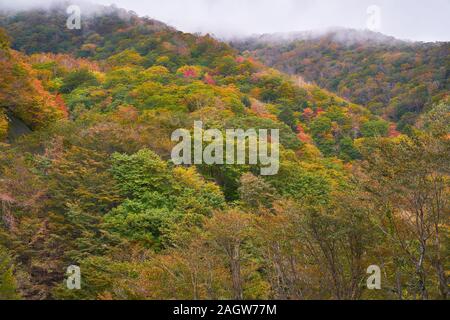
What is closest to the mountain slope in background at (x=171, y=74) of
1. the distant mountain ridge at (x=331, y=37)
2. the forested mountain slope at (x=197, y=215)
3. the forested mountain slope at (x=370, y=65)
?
the forested mountain slope at (x=197, y=215)

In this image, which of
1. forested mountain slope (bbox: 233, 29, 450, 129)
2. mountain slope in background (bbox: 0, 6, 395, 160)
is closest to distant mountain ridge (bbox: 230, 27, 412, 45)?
forested mountain slope (bbox: 233, 29, 450, 129)

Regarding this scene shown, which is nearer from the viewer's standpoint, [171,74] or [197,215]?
[197,215]

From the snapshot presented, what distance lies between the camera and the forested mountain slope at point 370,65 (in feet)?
231

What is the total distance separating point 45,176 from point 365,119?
4270 cm

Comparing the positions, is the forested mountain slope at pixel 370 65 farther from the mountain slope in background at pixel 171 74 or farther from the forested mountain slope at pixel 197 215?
the forested mountain slope at pixel 197 215

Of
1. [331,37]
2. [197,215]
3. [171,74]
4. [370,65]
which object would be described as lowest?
[197,215]

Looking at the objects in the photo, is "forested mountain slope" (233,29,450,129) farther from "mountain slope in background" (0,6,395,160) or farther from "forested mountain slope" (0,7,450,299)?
"forested mountain slope" (0,7,450,299)

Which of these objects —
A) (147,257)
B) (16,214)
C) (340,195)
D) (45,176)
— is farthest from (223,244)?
(45,176)

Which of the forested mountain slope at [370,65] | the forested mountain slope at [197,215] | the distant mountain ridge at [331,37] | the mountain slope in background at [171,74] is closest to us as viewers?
the forested mountain slope at [197,215]

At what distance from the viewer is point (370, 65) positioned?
90188 mm

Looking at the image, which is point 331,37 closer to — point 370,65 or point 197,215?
point 370,65

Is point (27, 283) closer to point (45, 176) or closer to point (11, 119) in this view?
point (45, 176)

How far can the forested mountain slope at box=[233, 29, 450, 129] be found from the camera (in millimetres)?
70438

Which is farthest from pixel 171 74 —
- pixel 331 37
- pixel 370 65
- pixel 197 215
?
pixel 331 37
